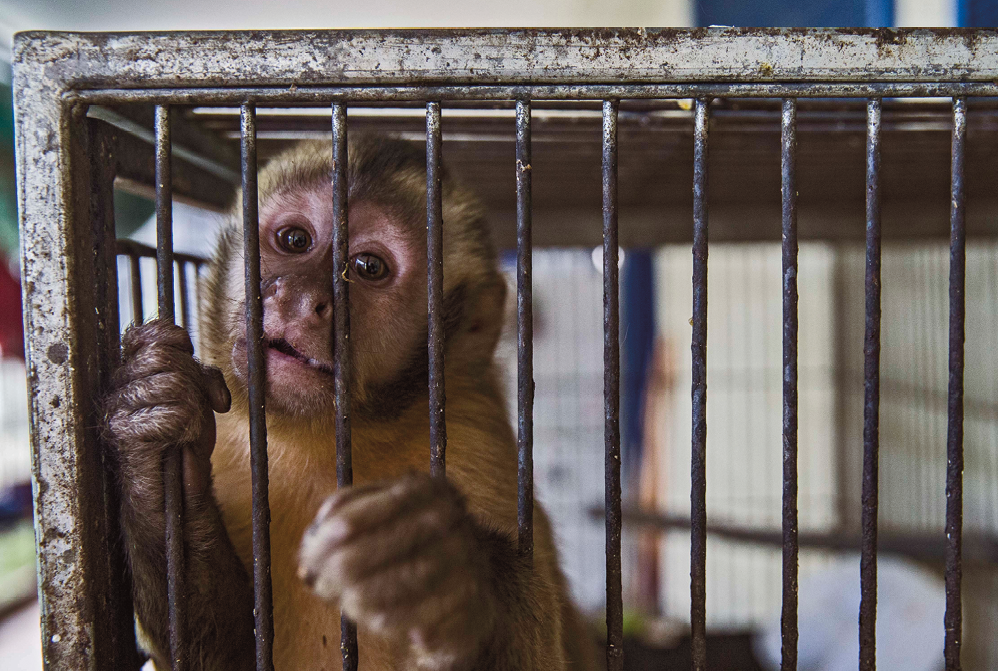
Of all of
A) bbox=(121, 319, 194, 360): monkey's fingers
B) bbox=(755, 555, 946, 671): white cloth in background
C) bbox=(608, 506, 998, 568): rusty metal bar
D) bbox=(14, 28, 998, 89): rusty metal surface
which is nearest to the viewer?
bbox=(14, 28, 998, 89): rusty metal surface

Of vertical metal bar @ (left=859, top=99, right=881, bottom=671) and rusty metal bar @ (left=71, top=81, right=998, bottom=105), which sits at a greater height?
rusty metal bar @ (left=71, top=81, right=998, bottom=105)

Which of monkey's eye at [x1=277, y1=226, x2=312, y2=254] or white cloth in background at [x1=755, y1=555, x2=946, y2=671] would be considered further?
white cloth in background at [x1=755, y1=555, x2=946, y2=671]

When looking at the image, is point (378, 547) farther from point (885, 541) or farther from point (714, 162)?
point (885, 541)

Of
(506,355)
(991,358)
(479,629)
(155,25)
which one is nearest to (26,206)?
(479,629)

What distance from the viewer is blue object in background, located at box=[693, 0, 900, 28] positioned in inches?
71.1

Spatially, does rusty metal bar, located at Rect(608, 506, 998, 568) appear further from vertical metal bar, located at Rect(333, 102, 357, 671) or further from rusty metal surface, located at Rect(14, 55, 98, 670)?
rusty metal surface, located at Rect(14, 55, 98, 670)

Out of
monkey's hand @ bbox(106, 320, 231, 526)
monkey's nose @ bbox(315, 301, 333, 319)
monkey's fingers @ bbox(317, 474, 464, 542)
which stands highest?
monkey's nose @ bbox(315, 301, 333, 319)

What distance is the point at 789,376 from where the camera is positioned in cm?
119

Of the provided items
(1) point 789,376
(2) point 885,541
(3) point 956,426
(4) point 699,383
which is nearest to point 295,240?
(4) point 699,383

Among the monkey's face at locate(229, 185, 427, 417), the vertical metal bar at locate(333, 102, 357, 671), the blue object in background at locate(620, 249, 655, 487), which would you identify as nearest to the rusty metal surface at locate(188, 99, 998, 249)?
the monkey's face at locate(229, 185, 427, 417)

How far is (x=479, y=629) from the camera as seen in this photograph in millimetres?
1106

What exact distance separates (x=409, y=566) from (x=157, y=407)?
548mm

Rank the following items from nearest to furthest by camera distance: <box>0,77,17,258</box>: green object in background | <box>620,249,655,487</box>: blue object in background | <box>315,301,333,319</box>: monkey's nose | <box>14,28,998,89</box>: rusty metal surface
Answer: <box>14,28,998,89</box>: rusty metal surface < <box>315,301,333,319</box>: monkey's nose < <box>0,77,17,258</box>: green object in background < <box>620,249,655,487</box>: blue object in background

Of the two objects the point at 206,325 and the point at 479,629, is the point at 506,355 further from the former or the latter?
the point at 479,629
